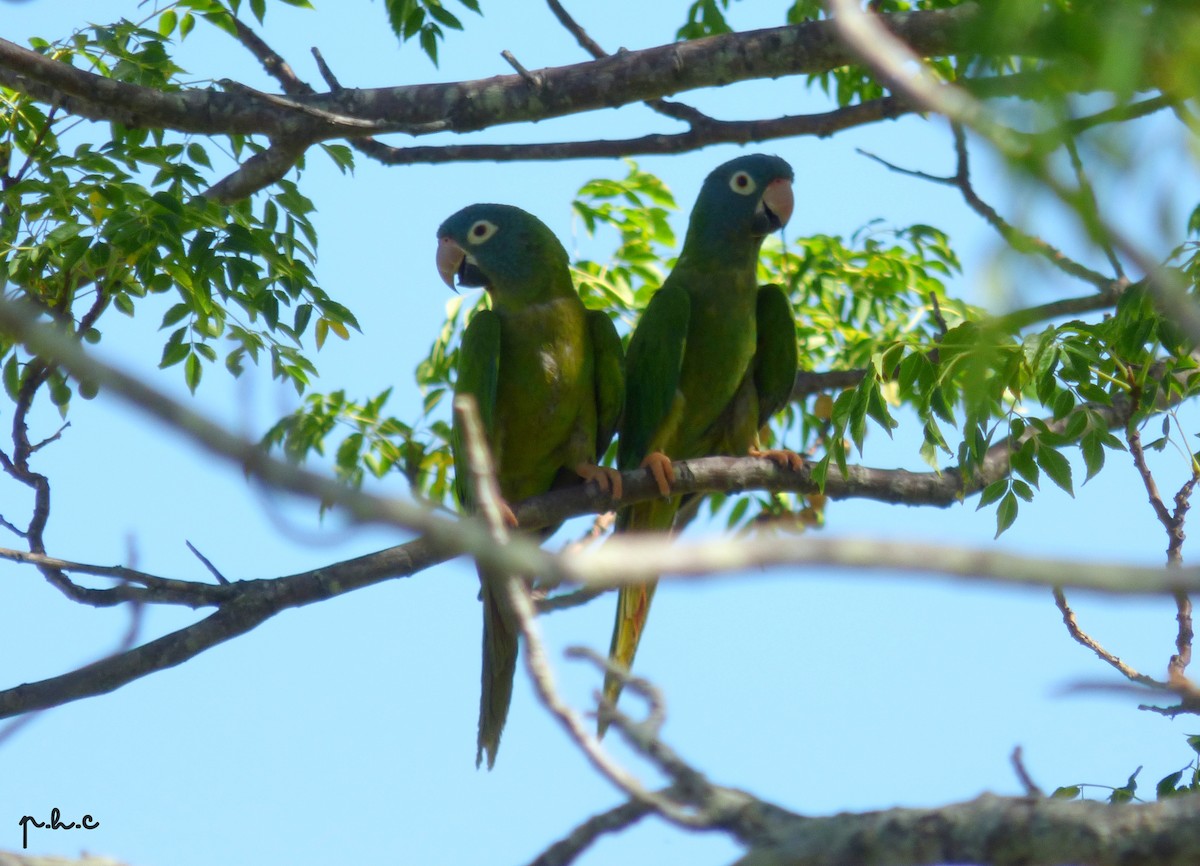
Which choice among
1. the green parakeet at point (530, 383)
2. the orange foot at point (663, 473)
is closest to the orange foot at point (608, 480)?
the green parakeet at point (530, 383)

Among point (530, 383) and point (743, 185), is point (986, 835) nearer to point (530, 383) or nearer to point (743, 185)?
point (530, 383)

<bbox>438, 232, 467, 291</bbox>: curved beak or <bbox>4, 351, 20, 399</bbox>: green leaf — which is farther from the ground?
<bbox>438, 232, 467, 291</bbox>: curved beak

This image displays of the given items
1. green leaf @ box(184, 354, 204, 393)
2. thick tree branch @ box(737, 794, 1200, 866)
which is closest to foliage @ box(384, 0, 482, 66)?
green leaf @ box(184, 354, 204, 393)

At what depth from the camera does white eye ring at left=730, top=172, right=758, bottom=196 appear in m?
5.27

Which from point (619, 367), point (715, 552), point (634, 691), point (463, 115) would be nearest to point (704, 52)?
point (463, 115)

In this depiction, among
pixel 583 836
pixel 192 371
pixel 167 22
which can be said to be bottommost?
pixel 583 836

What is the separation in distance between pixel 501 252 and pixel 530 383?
72 centimetres

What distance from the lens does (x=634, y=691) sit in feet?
5.86

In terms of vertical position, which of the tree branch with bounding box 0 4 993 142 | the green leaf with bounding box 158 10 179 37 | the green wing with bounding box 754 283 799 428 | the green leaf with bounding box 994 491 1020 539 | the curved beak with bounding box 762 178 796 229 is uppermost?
the green leaf with bounding box 158 10 179 37

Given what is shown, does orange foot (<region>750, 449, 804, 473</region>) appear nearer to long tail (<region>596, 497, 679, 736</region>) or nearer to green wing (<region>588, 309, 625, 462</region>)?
long tail (<region>596, 497, 679, 736</region>)

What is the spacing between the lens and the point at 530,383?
4.68 metres

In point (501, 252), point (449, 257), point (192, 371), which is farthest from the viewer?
point (449, 257)

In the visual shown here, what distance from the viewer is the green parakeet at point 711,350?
→ 4.88m

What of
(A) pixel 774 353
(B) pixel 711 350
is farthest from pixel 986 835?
(A) pixel 774 353
